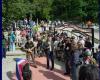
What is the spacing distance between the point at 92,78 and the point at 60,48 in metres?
14.6

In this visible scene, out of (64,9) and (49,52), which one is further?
(64,9)

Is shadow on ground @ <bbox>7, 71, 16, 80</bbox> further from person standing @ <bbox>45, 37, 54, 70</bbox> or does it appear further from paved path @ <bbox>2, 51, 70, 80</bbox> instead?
person standing @ <bbox>45, 37, 54, 70</bbox>

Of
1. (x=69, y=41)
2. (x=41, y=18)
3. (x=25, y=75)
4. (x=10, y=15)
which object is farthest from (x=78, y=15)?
(x=25, y=75)

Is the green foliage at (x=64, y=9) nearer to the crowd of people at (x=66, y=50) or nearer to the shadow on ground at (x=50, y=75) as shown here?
the crowd of people at (x=66, y=50)

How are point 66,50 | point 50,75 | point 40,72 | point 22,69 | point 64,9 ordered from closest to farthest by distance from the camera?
point 22,69
point 50,75
point 66,50
point 40,72
point 64,9

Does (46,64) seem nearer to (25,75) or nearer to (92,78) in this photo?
(25,75)

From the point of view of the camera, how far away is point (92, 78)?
4691mm

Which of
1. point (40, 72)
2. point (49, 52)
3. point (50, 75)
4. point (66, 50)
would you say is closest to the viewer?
point (50, 75)

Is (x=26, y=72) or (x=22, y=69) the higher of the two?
(x=22, y=69)

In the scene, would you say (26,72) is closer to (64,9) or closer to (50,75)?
(50,75)

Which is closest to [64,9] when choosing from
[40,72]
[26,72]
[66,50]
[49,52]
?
[49,52]

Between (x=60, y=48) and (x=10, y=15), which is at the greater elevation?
(x=10, y=15)

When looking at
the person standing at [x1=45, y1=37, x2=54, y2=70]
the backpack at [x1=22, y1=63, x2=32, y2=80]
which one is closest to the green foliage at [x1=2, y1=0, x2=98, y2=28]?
the person standing at [x1=45, y1=37, x2=54, y2=70]

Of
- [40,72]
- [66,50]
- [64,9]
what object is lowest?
[40,72]
